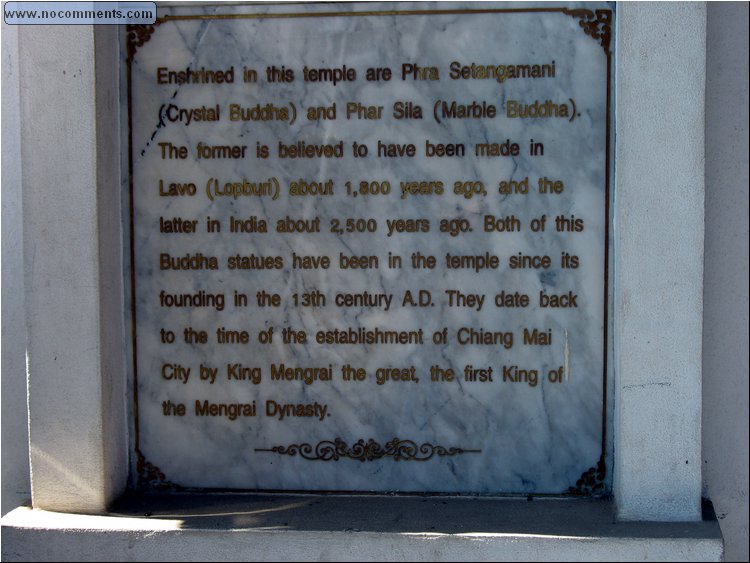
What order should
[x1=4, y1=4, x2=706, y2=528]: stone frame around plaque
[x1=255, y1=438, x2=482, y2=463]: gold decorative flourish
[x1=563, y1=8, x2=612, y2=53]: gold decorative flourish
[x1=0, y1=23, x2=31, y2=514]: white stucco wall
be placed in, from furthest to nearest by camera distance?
[x1=0, y1=23, x2=31, y2=514]: white stucco wall → [x1=255, y1=438, x2=482, y2=463]: gold decorative flourish → [x1=563, y1=8, x2=612, y2=53]: gold decorative flourish → [x1=4, y1=4, x2=706, y2=528]: stone frame around plaque

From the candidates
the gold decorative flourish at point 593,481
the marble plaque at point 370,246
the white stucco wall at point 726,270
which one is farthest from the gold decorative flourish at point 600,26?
the gold decorative flourish at point 593,481

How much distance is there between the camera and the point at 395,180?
322 centimetres

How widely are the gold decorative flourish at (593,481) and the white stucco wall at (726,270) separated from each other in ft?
1.51

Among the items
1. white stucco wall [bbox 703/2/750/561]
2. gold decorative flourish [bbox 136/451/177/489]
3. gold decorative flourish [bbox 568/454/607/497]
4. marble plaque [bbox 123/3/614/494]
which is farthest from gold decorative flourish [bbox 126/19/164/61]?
gold decorative flourish [bbox 568/454/607/497]

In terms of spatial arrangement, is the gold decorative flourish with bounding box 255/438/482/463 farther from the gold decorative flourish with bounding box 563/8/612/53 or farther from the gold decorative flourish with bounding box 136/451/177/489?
the gold decorative flourish with bounding box 563/8/612/53

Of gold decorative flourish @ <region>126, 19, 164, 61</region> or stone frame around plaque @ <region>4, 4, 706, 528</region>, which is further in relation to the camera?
gold decorative flourish @ <region>126, 19, 164, 61</region>

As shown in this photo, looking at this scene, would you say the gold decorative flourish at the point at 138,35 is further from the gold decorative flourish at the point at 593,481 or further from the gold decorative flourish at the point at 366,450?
the gold decorative flourish at the point at 593,481

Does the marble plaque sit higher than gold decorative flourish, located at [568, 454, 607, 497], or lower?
higher

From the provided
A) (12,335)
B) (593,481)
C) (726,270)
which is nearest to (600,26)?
(726,270)

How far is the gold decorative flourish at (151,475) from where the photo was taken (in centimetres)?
333

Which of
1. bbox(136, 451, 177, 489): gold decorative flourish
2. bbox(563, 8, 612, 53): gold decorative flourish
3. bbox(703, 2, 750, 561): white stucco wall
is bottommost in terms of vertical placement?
bbox(136, 451, 177, 489): gold decorative flourish

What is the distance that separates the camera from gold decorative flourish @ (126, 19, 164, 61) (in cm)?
329

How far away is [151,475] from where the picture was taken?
10.9ft

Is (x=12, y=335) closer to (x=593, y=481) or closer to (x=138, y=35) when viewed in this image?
(x=138, y=35)
